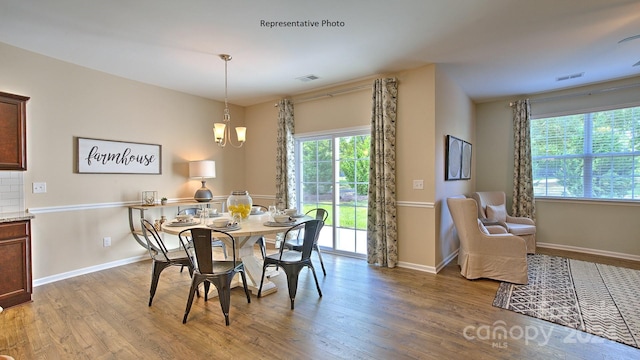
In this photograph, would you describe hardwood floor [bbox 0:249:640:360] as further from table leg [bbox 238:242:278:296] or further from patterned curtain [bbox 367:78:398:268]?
patterned curtain [bbox 367:78:398:268]

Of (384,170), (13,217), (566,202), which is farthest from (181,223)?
(566,202)

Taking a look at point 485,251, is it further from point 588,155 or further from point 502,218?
point 588,155

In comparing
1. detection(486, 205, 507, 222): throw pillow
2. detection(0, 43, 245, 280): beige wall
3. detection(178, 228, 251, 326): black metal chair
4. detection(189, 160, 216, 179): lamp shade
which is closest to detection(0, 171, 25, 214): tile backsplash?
detection(0, 43, 245, 280): beige wall

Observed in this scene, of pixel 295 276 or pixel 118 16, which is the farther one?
pixel 295 276

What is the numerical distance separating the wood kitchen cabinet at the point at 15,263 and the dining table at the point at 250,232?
144 centimetres

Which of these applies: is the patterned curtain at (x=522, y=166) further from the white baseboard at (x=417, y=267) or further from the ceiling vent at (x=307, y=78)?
the ceiling vent at (x=307, y=78)

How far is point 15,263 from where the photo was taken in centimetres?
289

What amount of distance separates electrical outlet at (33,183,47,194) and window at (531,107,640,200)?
7.40 meters

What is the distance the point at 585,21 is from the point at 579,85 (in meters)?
2.60

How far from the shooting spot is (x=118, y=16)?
103 inches

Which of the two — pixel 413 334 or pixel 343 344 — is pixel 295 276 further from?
pixel 413 334

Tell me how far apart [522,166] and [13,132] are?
23.3 ft

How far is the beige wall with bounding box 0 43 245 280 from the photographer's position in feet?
11.2

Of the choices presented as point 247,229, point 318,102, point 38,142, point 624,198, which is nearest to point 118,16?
point 38,142
